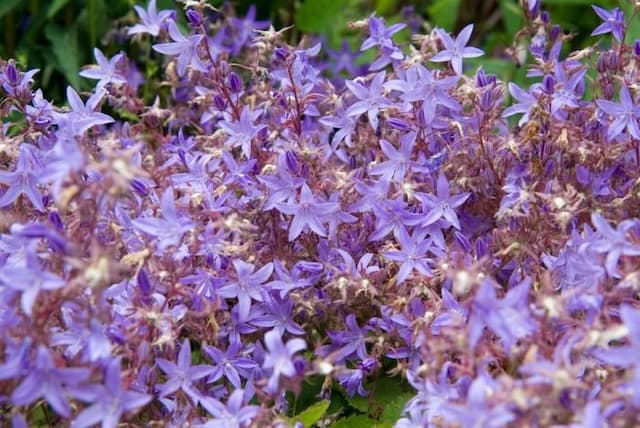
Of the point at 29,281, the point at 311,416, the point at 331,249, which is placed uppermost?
the point at 29,281

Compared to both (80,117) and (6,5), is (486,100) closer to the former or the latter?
(80,117)

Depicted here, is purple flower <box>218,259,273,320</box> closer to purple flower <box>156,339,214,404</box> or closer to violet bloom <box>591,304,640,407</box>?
purple flower <box>156,339,214,404</box>

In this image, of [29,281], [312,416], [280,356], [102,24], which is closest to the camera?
[29,281]

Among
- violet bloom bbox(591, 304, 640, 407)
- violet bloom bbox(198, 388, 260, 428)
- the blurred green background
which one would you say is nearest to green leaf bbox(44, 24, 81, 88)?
the blurred green background

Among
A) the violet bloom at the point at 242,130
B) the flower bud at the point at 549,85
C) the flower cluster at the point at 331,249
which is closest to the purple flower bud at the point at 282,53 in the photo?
the flower cluster at the point at 331,249

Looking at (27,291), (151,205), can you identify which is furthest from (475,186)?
(27,291)

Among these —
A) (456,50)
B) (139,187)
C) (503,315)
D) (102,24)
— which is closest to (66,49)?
(102,24)

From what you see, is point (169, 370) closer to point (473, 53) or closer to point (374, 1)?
point (473, 53)
